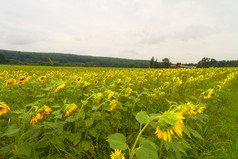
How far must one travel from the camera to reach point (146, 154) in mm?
689

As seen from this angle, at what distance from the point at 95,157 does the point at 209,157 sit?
1.38m

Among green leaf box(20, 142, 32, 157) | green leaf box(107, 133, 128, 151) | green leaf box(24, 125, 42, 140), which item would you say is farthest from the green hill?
green leaf box(107, 133, 128, 151)

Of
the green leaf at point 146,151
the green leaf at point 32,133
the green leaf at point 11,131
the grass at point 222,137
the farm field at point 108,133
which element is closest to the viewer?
the green leaf at point 146,151

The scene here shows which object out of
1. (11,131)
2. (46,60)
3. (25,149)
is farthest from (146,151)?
(46,60)

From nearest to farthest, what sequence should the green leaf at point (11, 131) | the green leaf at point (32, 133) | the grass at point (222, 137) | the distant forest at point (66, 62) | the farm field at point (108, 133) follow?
the farm field at point (108, 133) < the green leaf at point (11, 131) < the green leaf at point (32, 133) < the grass at point (222, 137) < the distant forest at point (66, 62)

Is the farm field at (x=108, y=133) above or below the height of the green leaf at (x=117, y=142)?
below

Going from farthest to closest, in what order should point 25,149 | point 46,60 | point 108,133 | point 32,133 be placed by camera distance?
point 46,60
point 108,133
point 32,133
point 25,149

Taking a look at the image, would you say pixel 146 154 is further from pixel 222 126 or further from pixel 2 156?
pixel 222 126

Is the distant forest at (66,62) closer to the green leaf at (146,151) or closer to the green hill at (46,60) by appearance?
the green hill at (46,60)

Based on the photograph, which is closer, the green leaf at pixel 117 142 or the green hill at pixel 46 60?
the green leaf at pixel 117 142

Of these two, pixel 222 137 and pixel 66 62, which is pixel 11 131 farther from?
pixel 66 62

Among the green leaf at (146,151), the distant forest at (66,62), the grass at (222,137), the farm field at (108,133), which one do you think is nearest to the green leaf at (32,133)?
the farm field at (108,133)

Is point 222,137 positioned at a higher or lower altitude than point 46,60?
lower

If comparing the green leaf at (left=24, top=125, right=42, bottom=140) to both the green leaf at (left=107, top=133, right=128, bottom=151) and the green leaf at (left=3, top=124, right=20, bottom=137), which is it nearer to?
the green leaf at (left=3, top=124, right=20, bottom=137)
